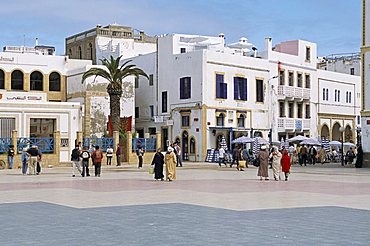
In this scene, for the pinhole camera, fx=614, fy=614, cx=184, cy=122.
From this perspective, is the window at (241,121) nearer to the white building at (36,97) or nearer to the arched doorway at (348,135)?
the white building at (36,97)

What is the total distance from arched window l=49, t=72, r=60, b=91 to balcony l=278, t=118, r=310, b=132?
65.0 ft

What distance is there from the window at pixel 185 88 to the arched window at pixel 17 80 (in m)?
13.4

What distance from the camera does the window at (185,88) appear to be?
164 ft

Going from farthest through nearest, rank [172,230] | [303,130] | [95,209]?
[303,130] → [95,209] → [172,230]

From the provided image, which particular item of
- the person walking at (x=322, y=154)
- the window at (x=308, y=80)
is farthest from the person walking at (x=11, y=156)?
the window at (x=308, y=80)

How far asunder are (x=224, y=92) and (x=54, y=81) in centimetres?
1479

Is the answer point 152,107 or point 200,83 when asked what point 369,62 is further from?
point 152,107

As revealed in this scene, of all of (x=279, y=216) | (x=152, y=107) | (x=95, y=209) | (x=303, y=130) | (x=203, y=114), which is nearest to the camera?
(x=279, y=216)

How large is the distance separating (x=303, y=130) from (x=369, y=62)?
62.7 ft

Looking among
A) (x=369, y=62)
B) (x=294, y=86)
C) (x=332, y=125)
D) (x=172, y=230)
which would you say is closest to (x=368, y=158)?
(x=369, y=62)

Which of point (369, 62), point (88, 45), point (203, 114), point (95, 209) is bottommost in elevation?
point (95, 209)

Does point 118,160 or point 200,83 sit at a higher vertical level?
point 200,83

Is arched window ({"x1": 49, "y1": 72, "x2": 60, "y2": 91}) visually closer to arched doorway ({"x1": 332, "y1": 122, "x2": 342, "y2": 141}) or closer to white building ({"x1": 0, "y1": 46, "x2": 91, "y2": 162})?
white building ({"x1": 0, "y1": 46, "x2": 91, "y2": 162})

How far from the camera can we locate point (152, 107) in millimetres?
54125
